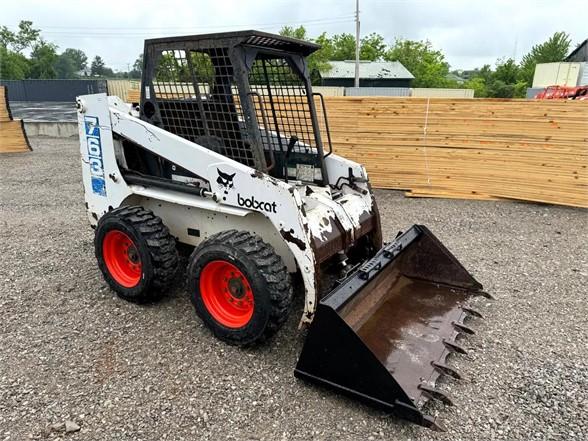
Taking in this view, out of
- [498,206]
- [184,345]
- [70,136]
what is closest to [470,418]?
[184,345]

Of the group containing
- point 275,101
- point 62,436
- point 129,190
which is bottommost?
point 62,436

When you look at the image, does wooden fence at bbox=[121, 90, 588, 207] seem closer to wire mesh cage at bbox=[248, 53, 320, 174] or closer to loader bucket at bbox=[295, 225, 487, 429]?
wire mesh cage at bbox=[248, 53, 320, 174]

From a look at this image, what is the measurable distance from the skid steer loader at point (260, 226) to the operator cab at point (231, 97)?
1 centimetres

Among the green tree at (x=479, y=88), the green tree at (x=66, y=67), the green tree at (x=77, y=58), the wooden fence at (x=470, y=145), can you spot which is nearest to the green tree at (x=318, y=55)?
the green tree at (x=479, y=88)

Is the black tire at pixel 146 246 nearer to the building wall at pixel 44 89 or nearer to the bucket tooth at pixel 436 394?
the bucket tooth at pixel 436 394

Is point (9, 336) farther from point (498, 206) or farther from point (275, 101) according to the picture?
point (498, 206)

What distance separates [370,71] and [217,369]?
43147mm

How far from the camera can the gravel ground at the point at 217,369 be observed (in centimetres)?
254

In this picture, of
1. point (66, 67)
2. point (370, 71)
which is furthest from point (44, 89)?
point (66, 67)

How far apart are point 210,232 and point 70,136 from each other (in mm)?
14441

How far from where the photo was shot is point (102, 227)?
3781 millimetres

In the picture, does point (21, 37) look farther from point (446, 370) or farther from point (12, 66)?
point (446, 370)

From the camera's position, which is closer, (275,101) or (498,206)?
(275,101)

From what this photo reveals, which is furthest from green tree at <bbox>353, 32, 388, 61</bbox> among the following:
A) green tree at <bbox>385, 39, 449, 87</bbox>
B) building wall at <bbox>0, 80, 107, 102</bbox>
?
building wall at <bbox>0, 80, 107, 102</bbox>
